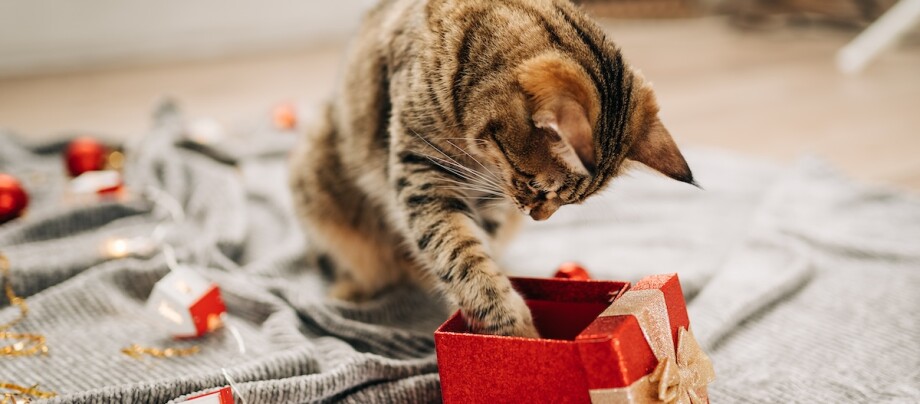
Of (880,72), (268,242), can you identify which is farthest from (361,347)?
(880,72)

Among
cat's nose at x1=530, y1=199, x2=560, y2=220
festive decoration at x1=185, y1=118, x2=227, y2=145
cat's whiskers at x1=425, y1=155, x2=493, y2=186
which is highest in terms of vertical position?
festive decoration at x1=185, y1=118, x2=227, y2=145

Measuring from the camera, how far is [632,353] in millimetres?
666

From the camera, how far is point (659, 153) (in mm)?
836

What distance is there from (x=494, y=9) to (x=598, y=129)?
252 mm

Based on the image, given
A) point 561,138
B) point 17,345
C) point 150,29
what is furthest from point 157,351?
point 150,29

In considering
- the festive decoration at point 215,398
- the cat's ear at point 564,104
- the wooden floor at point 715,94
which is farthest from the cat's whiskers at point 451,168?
the wooden floor at point 715,94

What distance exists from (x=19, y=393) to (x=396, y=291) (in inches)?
24.5

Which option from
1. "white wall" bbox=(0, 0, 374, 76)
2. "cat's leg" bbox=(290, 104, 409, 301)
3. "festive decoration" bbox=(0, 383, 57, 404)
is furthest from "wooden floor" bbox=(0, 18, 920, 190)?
"festive decoration" bbox=(0, 383, 57, 404)

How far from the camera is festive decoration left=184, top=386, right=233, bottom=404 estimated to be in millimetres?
749

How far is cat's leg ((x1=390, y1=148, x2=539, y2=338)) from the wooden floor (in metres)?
1.02

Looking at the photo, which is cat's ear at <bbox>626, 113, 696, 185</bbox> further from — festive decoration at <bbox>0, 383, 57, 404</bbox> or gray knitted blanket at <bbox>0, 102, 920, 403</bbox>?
festive decoration at <bbox>0, 383, 57, 404</bbox>

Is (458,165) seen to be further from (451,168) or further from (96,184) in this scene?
(96,184)

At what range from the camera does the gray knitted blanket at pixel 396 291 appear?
3.04ft

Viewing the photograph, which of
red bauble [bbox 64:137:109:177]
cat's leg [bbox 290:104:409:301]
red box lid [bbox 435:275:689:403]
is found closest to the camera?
red box lid [bbox 435:275:689:403]
